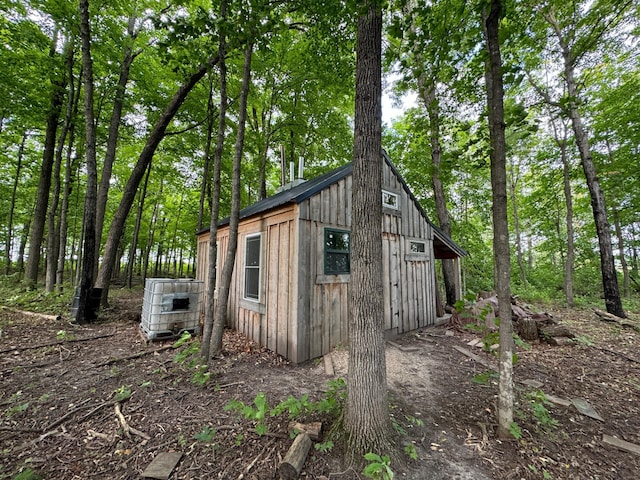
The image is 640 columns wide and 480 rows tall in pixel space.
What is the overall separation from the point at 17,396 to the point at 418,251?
27.5 feet

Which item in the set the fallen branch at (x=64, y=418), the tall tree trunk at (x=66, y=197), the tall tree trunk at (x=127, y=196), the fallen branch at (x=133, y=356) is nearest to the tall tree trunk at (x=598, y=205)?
the tall tree trunk at (x=127, y=196)

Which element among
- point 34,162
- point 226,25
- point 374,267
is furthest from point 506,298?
point 34,162

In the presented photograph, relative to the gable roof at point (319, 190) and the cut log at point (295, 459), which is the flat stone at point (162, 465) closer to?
the cut log at point (295, 459)

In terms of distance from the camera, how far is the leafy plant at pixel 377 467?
1980mm

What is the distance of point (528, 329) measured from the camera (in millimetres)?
5781

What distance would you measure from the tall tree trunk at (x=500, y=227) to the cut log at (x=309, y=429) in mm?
1950

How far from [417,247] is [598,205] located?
578 cm

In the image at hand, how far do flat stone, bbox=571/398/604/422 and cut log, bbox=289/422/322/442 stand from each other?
340 cm

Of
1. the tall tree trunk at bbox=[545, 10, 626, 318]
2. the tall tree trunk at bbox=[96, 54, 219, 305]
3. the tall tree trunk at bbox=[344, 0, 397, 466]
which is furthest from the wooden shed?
the tall tree trunk at bbox=[545, 10, 626, 318]

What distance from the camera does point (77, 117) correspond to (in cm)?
880

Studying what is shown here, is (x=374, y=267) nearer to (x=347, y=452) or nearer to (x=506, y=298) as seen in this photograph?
(x=506, y=298)

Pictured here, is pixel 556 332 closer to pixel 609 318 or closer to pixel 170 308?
pixel 609 318

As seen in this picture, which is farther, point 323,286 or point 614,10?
point 614,10

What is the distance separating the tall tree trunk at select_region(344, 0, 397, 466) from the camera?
2381mm
